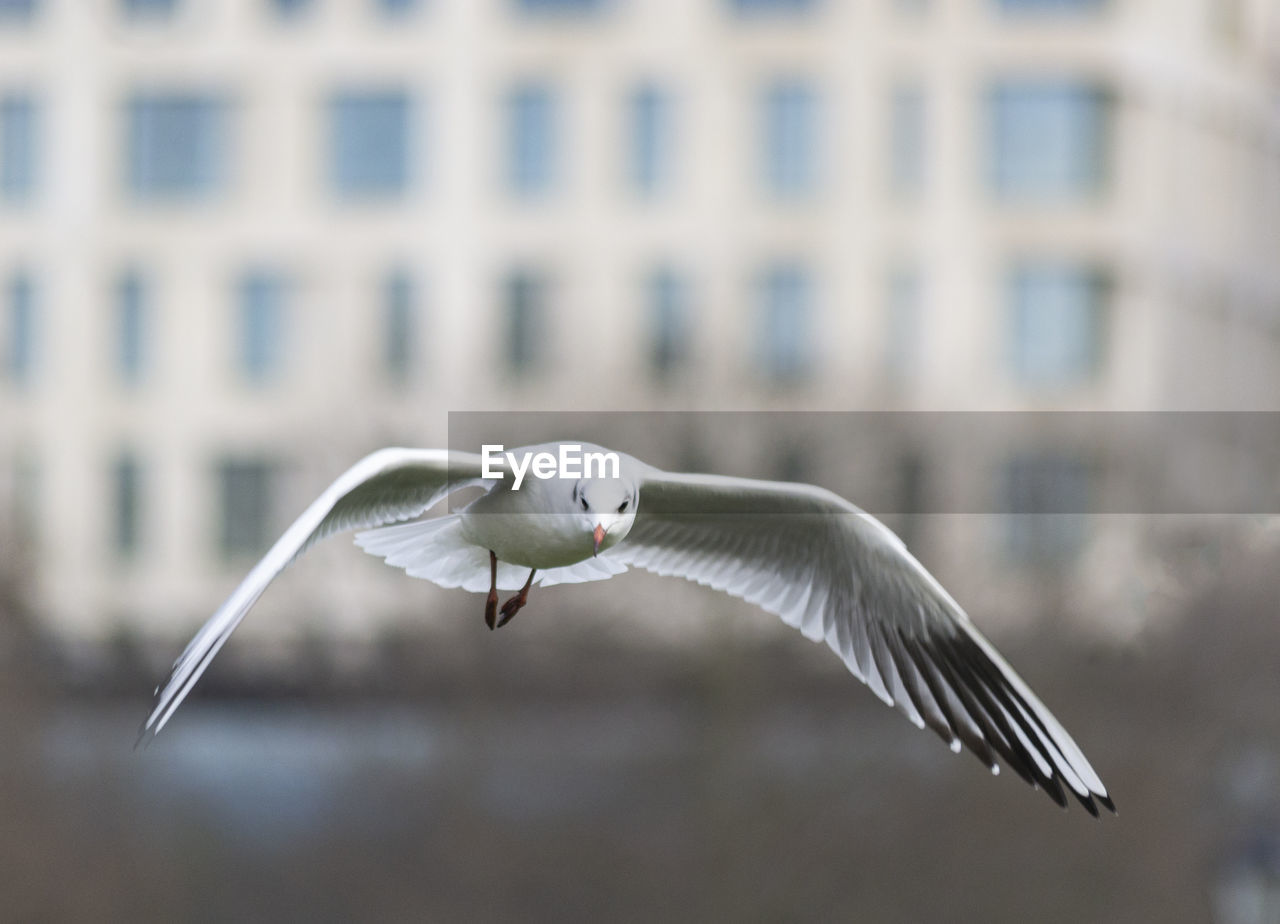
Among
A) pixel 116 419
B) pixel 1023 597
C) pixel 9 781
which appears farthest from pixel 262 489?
pixel 1023 597

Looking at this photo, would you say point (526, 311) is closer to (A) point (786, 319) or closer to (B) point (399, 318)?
(B) point (399, 318)

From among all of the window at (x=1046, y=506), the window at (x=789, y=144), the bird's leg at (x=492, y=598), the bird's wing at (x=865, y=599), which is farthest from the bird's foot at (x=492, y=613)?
the window at (x=789, y=144)

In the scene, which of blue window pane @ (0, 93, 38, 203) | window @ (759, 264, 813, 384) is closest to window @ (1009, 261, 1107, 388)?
window @ (759, 264, 813, 384)

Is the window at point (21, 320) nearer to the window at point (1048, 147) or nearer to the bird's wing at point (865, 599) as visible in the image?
the window at point (1048, 147)

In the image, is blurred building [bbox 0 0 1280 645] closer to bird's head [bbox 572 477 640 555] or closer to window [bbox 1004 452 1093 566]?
window [bbox 1004 452 1093 566]

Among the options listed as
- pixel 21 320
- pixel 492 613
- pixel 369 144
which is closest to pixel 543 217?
pixel 369 144
